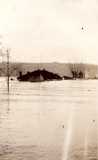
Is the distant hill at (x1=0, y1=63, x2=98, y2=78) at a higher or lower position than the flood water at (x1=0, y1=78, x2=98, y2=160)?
higher

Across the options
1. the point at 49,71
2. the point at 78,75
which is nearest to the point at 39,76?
the point at 49,71

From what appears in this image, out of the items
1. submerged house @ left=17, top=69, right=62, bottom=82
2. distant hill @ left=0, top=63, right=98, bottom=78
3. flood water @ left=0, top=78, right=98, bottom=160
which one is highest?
distant hill @ left=0, top=63, right=98, bottom=78

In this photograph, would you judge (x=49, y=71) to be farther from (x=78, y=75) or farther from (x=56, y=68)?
(x=78, y=75)

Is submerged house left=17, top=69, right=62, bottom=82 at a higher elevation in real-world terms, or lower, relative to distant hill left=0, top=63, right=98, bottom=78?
lower

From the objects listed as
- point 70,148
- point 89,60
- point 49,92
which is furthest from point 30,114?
point 89,60

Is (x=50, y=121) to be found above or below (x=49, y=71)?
below
